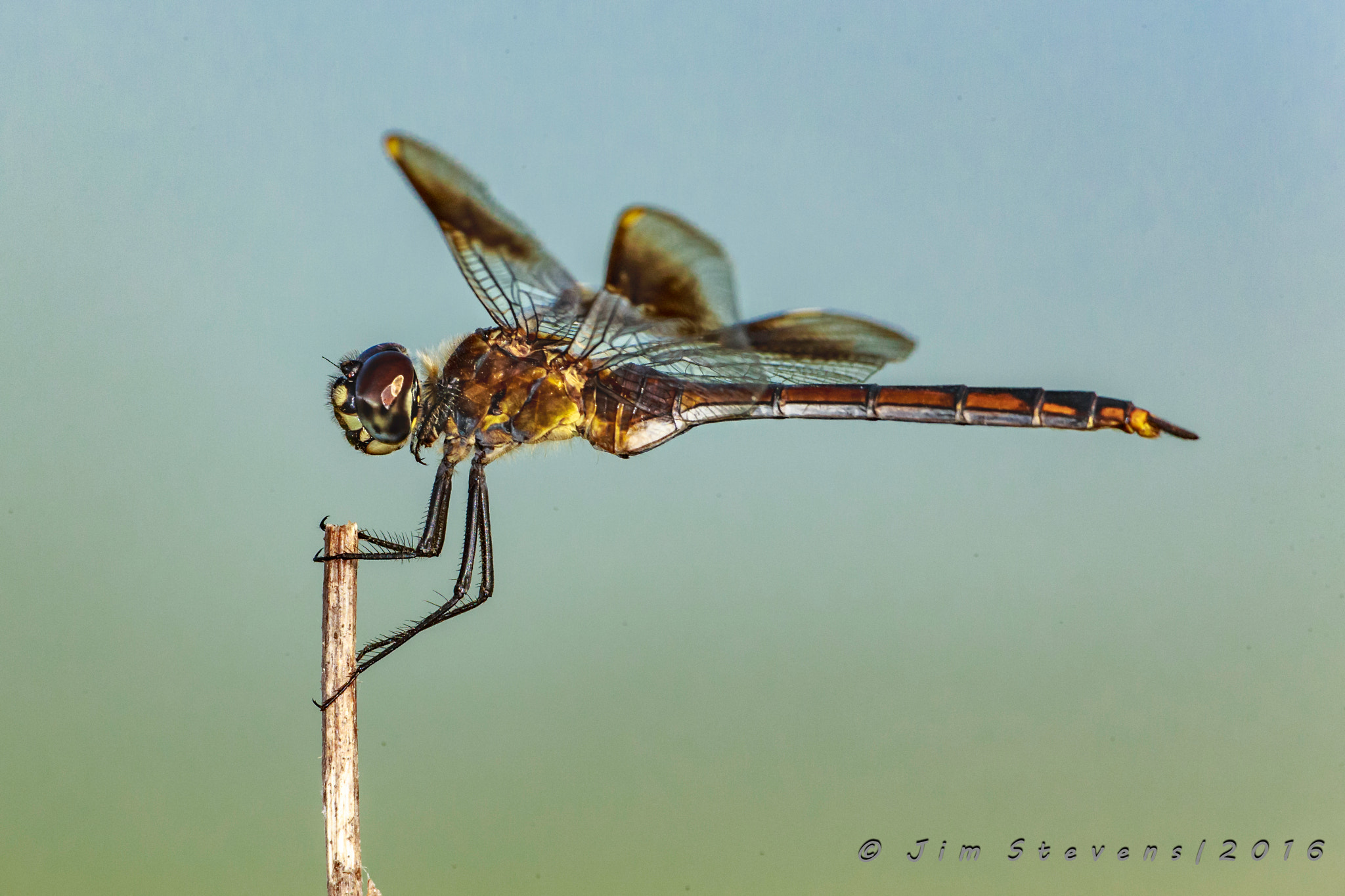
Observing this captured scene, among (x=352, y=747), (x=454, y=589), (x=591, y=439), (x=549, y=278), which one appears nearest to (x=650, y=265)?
(x=549, y=278)

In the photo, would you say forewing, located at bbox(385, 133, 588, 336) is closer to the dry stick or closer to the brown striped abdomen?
the brown striped abdomen

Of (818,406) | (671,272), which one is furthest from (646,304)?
(818,406)

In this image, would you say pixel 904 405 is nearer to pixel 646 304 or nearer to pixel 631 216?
pixel 646 304

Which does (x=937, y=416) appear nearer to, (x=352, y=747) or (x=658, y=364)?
(x=658, y=364)

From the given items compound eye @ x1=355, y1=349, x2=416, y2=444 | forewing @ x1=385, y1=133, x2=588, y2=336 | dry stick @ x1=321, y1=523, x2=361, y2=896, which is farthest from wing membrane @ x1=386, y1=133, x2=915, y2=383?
dry stick @ x1=321, y1=523, x2=361, y2=896

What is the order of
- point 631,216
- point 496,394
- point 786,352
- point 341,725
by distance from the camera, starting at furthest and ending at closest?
point 786,352 → point 496,394 → point 341,725 → point 631,216

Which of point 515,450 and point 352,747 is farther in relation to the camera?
point 515,450
